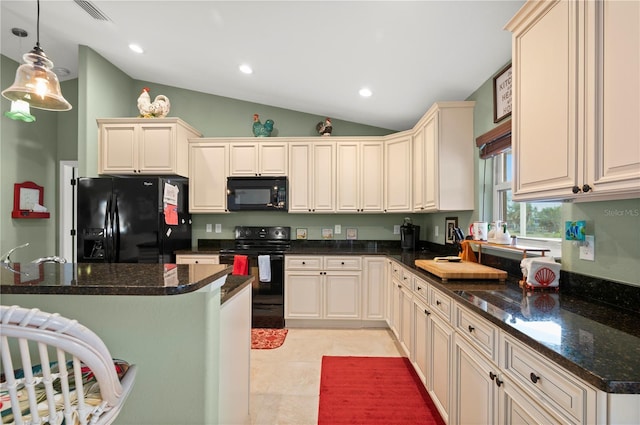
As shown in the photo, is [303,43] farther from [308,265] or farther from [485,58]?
[308,265]

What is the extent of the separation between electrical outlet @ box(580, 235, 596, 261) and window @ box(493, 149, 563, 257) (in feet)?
0.62

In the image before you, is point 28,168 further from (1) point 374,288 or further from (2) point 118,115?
(1) point 374,288

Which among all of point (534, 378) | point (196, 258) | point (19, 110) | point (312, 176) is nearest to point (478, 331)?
point (534, 378)

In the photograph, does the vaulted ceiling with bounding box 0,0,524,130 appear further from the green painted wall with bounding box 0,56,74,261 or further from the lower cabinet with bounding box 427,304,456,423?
the lower cabinet with bounding box 427,304,456,423

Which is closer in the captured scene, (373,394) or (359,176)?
(373,394)

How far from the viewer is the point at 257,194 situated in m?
3.66

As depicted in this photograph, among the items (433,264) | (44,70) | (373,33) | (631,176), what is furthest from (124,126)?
(631,176)

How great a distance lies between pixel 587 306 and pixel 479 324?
0.48m

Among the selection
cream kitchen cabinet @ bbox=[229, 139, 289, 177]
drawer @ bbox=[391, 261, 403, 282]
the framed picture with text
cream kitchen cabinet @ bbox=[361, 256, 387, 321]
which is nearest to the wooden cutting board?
drawer @ bbox=[391, 261, 403, 282]

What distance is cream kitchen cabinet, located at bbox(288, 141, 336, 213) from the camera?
12.2ft

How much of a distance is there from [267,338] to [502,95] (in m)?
3.02

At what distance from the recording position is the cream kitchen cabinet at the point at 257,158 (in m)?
3.72

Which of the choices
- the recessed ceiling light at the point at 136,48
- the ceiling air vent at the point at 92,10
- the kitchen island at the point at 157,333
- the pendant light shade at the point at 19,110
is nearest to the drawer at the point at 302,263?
the kitchen island at the point at 157,333

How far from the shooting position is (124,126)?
11.5 feet
